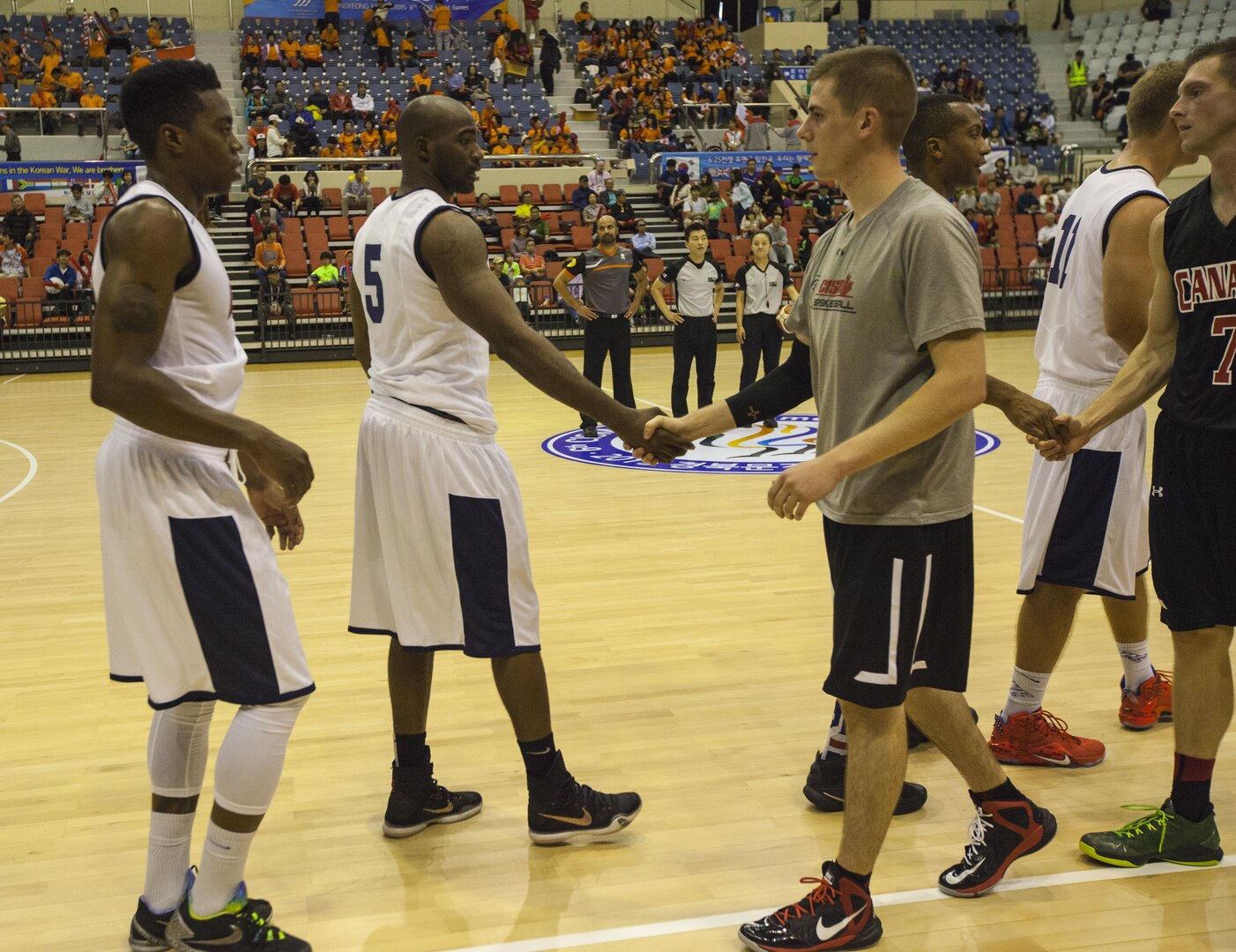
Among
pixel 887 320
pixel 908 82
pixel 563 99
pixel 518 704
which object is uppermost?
pixel 563 99

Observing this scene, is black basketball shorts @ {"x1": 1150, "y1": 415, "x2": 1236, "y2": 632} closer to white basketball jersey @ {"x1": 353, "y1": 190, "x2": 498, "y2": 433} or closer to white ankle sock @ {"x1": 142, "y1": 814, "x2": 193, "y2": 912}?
white basketball jersey @ {"x1": 353, "y1": 190, "x2": 498, "y2": 433}

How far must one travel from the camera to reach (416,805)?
3.38m

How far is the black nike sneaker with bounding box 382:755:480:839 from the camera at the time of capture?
3.37 m

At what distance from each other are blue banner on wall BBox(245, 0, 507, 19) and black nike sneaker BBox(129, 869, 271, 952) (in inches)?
970

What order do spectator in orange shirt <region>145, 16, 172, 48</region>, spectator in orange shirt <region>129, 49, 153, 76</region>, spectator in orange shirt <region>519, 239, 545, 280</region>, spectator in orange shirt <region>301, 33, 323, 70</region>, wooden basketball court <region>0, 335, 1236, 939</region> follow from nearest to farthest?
wooden basketball court <region>0, 335, 1236, 939</region> → spectator in orange shirt <region>519, 239, 545, 280</region> → spectator in orange shirt <region>129, 49, 153, 76</region> → spectator in orange shirt <region>145, 16, 172, 48</region> → spectator in orange shirt <region>301, 33, 323, 70</region>

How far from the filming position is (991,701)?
4238 millimetres

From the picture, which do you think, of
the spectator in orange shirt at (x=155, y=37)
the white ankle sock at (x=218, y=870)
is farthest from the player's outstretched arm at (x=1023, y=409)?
the spectator in orange shirt at (x=155, y=37)

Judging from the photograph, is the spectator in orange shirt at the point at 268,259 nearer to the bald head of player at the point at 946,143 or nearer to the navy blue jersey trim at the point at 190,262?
the bald head of player at the point at 946,143

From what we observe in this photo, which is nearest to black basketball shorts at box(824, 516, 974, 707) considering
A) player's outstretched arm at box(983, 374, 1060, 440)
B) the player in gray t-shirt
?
the player in gray t-shirt

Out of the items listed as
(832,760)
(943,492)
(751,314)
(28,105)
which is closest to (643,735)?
(832,760)

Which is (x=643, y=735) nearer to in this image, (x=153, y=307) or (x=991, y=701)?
(x=991, y=701)

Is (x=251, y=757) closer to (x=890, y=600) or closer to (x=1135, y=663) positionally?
(x=890, y=600)

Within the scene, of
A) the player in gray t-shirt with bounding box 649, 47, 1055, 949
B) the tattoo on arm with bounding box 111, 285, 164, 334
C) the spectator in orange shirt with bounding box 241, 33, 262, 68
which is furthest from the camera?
the spectator in orange shirt with bounding box 241, 33, 262, 68

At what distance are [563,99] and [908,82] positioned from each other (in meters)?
23.8
